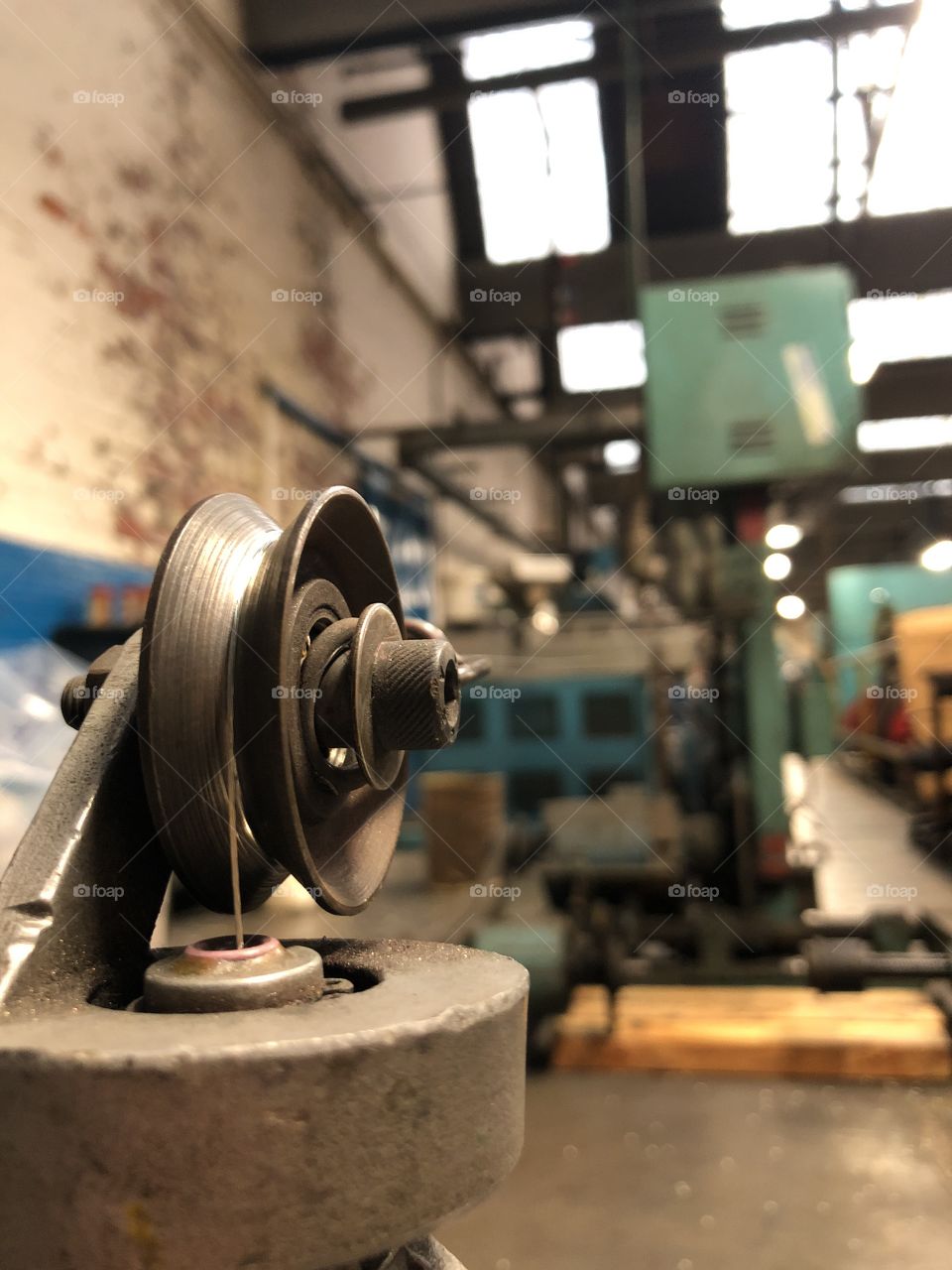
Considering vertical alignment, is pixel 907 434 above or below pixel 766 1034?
above

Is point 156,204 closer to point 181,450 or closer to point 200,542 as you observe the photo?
point 181,450

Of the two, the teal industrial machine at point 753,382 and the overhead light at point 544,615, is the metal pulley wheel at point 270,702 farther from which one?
the overhead light at point 544,615

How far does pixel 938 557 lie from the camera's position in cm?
840

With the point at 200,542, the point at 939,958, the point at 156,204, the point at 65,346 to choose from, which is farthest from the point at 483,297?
the point at 200,542

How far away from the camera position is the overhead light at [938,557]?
816cm

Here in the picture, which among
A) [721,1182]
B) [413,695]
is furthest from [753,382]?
[413,695]

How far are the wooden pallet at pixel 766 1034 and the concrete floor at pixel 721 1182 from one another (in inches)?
2.3

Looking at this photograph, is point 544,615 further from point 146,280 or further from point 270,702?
point 270,702

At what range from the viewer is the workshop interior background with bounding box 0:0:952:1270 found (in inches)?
81.7

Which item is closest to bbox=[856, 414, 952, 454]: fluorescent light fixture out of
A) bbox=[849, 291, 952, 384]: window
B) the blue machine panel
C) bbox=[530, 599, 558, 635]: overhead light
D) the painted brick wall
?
bbox=[849, 291, 952, 384]: window

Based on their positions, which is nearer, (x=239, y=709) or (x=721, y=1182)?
(x=239, y=709)

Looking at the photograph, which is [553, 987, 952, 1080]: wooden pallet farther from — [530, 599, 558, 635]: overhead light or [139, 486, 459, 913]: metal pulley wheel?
[530, 599, 558, 635]: overhead light

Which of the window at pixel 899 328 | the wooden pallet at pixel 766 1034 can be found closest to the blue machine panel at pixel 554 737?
the wooden pallet at pixel 766 1034

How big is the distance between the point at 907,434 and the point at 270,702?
8.12 meters
